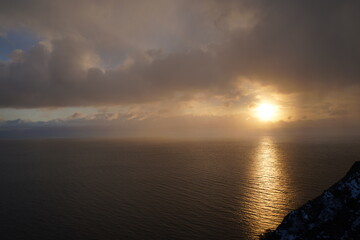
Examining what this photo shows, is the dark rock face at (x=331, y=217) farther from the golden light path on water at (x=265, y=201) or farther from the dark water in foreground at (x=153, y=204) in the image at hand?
the dark water in foreground at (x=153, y=204)

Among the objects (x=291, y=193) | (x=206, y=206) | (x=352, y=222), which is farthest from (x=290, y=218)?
(x=291, y=193)

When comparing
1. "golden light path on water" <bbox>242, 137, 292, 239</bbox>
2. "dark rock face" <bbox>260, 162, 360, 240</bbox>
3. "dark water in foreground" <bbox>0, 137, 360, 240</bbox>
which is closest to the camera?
"dark rock face" <bbox>260, 162, 360, 240</bbox>

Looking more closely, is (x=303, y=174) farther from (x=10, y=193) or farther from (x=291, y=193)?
(x=10, y=193)

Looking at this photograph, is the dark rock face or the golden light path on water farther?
the golden light path on water

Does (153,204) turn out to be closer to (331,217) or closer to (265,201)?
(265,201)

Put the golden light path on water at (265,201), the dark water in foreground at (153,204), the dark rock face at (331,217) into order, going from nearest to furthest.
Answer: the dark rock face at (331,217) < the dark water in foreground at (153,204) < the golden light path on water at (265,201)

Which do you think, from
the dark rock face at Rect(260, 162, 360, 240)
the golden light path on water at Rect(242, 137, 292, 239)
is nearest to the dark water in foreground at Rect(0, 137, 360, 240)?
the golden light path on water at Rect(242, 137, 292, 239)

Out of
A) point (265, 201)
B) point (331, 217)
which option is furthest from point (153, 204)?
point (331, 217)

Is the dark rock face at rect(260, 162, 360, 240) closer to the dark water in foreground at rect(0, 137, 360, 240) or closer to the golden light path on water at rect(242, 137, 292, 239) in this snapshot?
the golden light path on water at rect(242, 137, 292, 239)

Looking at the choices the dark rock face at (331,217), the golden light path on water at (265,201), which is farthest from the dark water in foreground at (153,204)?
the dark rock face at (331,217)
